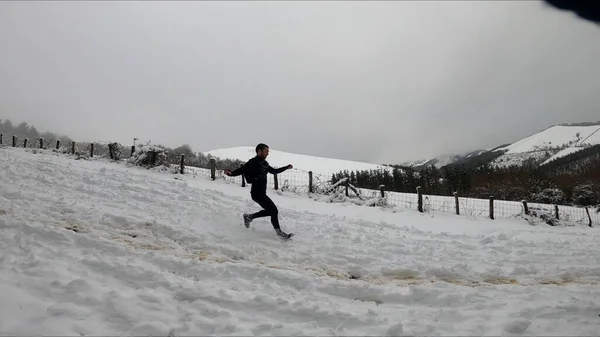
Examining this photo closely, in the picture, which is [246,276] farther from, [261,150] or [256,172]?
[261,150]

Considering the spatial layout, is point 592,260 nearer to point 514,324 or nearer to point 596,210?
point 514,324

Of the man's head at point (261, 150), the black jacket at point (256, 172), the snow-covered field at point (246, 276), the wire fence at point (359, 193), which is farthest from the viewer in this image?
the wire fence at point (359, 193)

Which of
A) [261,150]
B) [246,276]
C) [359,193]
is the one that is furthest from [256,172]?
[359,193]

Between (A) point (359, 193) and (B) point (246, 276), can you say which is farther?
(A) point (359, 193)

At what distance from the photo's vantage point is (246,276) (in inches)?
199

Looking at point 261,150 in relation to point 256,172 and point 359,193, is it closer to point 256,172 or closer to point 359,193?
point 256,172

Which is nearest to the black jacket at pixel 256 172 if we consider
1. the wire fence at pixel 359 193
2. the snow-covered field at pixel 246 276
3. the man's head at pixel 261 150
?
the man's head at pixel 261 150

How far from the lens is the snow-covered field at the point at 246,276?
3.68 meters

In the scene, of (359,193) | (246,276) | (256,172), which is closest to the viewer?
(246,276)

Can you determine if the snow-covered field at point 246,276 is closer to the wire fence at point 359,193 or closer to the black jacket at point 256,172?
the black jacket at point 256,172

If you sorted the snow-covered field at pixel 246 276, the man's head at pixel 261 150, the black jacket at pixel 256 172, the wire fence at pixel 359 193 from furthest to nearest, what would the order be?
1. the wire fence at pixel 359 193
2. the man's head at pixel 261 150
3. the black jacket at pixel 256 172
4. the snow-covered field at pixel 246 276

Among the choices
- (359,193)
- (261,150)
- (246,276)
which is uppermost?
(261,150)

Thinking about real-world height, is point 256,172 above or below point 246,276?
above

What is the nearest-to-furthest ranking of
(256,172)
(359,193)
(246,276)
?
(246,276)
(256,172)
(359,193)
